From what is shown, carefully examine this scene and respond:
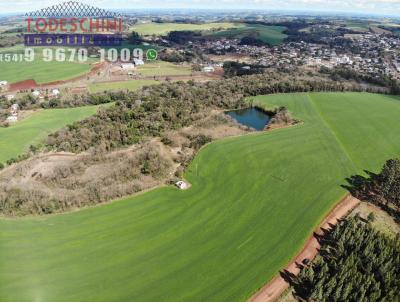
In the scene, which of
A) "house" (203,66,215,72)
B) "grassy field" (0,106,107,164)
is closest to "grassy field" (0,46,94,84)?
"grassy field" (0,106,107,164)

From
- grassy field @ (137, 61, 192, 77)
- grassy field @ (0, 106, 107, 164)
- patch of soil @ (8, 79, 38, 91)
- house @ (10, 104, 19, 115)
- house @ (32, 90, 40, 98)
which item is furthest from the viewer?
grassy field @ (137, 61, 192, 77)

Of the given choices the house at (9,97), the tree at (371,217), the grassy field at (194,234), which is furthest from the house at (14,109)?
the tree at (371,217)

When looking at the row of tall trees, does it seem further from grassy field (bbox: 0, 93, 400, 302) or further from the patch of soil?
the patch of soil

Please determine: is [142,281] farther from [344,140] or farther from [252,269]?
[344,140]

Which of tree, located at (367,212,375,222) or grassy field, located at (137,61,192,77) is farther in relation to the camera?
grassy field, located at (137,61,192,77)

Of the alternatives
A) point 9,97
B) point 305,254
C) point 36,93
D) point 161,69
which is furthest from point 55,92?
point 305,254

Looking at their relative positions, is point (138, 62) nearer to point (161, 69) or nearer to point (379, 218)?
point (161, 69)

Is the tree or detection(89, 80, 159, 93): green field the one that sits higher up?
detection(89, 80, 159, 93): green field
